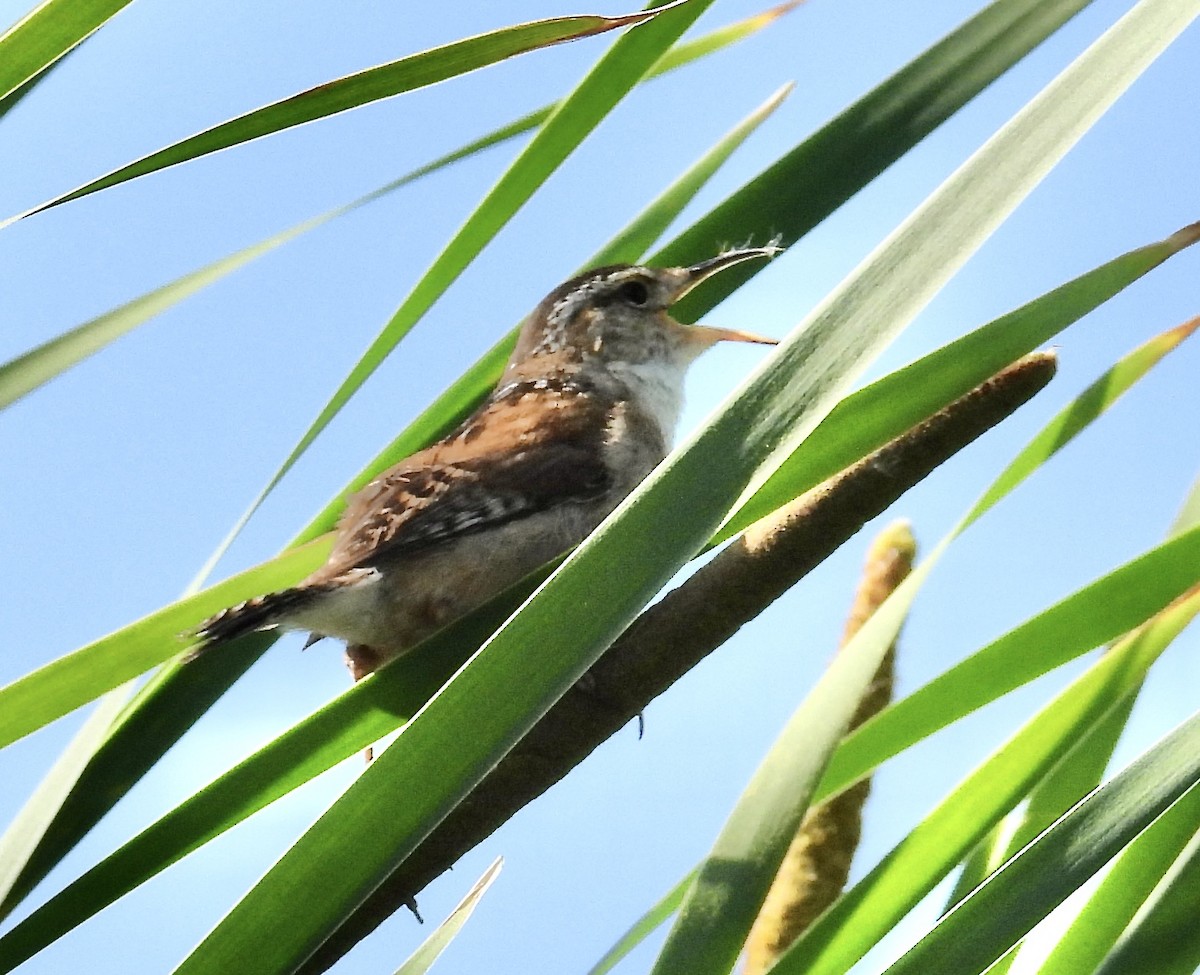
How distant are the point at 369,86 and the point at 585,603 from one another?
0.81 meters

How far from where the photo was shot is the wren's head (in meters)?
3.70

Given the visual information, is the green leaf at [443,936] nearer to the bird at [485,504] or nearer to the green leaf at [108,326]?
the bird at [485,504]

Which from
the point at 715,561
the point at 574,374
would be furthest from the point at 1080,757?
the point at 574,374

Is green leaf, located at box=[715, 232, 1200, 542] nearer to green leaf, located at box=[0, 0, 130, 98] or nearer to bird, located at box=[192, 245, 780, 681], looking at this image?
bird, located at box=[192, 245, 780, 681]

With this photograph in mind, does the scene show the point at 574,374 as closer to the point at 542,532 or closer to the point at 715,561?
the point at 542,532

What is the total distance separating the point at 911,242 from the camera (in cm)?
134

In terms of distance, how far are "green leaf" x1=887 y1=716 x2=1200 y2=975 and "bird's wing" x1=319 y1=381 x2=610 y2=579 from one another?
5.12ft

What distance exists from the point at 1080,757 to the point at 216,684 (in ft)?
4.16

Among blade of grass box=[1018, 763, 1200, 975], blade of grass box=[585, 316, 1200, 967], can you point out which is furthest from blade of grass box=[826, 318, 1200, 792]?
blade of grass box=[1018, 763, 1200, 975]

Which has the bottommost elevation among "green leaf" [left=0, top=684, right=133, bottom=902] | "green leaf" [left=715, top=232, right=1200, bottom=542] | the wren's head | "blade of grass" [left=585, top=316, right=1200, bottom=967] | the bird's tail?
"blade of grass" [left=585, top=316, right=1200, bottom=967]

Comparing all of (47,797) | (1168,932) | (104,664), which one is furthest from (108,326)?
(1168,932)

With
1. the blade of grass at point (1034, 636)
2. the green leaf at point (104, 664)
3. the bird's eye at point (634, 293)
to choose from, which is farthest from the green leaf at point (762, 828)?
the bird's eye at point (634, 293)

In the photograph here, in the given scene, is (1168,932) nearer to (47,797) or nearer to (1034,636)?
(1034,636)

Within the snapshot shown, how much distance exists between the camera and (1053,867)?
1287mm
